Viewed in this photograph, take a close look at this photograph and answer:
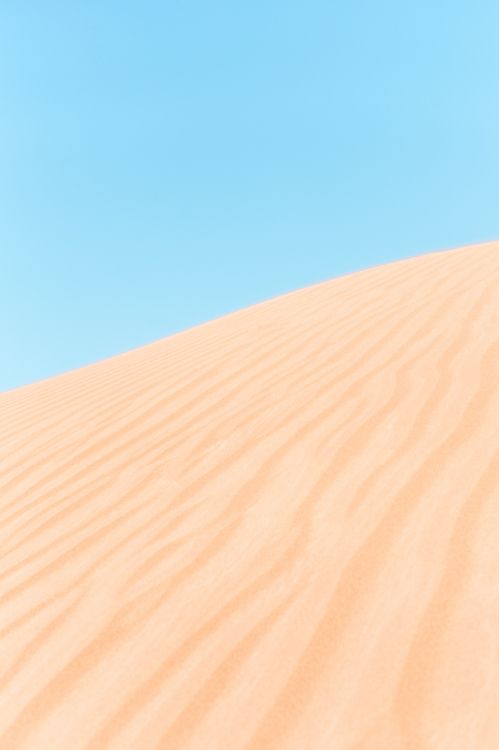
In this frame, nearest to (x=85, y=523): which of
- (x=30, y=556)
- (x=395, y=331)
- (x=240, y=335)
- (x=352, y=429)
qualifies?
(x=30, y=556)

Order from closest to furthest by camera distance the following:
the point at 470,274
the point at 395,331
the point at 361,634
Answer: the point at 361,634 < the point at 395,331 < the point at 470,274

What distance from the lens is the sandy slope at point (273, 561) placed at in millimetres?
2236

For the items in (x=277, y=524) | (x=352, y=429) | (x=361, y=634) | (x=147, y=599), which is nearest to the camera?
(x=361, y=634)

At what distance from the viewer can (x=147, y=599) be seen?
9.60ft

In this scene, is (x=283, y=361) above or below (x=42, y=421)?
above

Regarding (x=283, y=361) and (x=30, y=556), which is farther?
(x=283, y=361)

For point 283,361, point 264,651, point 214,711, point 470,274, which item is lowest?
point 214,711

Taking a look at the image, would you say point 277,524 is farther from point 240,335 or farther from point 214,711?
point 240,335

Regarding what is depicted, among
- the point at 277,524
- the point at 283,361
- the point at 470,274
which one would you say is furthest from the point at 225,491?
the point at 470,274

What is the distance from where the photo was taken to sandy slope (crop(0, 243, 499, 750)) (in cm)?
224

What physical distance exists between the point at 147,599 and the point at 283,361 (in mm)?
2958

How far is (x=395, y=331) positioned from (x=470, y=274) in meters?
1.84

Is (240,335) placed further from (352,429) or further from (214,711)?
(214,711)

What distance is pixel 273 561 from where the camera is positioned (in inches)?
116
